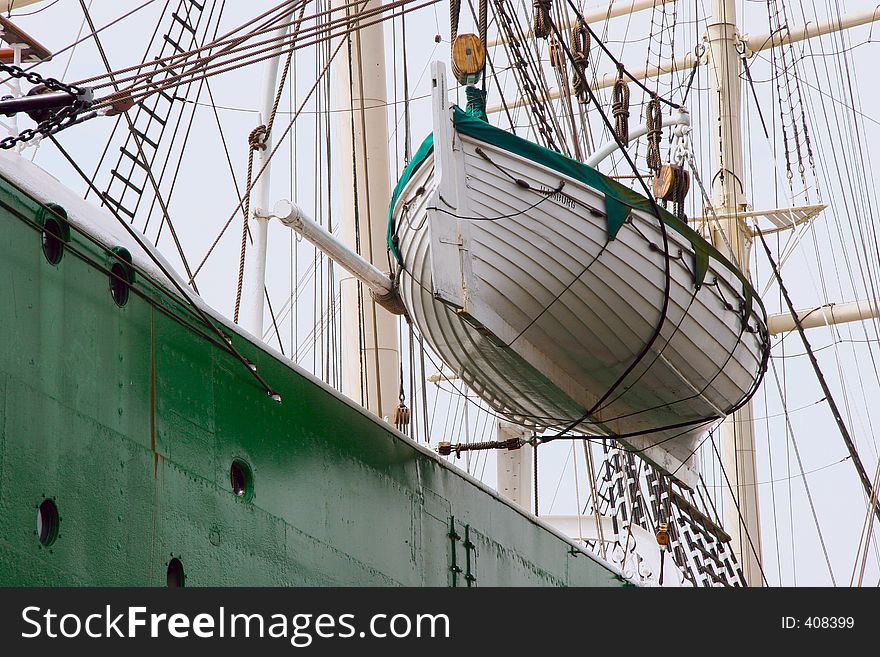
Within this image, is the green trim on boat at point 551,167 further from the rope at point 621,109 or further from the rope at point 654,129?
the rope at point 654,129

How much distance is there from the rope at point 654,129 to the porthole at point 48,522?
6.38 m

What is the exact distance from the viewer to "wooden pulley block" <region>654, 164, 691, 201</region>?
36.9ft

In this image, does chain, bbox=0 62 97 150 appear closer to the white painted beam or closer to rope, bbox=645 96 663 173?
rope, bbox=645 96 663 173

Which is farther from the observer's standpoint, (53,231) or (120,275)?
(120,275)

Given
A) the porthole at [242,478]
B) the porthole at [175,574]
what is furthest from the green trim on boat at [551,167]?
the porthole at [175,574]

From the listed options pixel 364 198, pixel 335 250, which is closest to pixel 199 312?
pixel 335 250

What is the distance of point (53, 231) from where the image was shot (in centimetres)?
709

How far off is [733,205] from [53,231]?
783 inches

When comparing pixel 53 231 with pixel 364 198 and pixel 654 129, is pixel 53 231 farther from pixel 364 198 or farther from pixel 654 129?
pixel 364 198

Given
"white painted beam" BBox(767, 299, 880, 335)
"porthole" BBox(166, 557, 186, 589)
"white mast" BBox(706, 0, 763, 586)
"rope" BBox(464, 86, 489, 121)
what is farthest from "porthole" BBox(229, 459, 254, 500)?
"white painted beam" BBox(767, 299, 880, 335)
